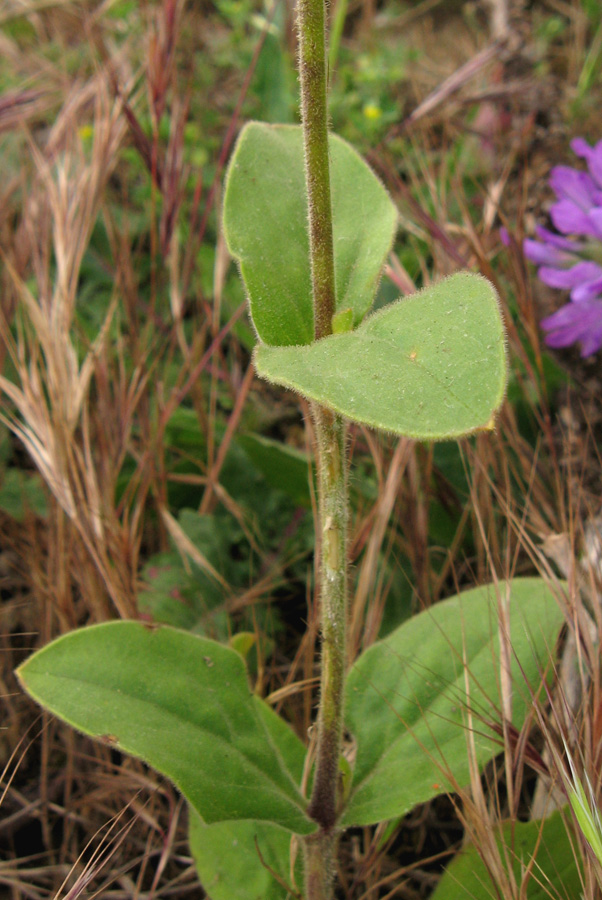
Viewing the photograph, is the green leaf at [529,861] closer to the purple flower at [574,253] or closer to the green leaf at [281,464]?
the green leaf at [281,464]

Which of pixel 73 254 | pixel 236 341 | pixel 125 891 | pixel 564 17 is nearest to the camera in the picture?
pixel 125 891

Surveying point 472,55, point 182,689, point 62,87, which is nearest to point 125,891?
point 182,689

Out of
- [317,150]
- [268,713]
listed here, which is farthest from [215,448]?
[317,150]

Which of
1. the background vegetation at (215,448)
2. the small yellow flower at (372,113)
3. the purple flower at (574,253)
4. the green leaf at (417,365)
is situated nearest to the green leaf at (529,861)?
the background vegetation at (215,448)

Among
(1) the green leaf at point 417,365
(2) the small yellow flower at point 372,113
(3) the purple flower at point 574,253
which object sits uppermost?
(2) the small yellow flower at point 372,113

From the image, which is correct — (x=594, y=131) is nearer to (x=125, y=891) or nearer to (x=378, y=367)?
(x=378, y=367)

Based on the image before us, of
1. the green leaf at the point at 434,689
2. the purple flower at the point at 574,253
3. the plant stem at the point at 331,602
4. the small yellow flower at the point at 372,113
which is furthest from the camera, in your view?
the small yellow flower at the point at 372,113
